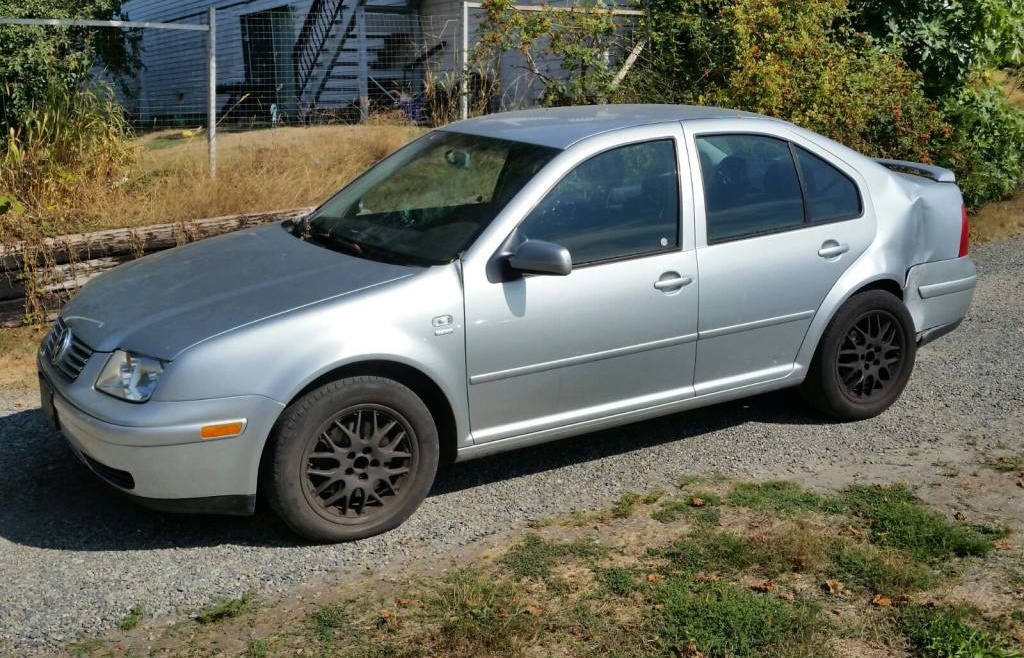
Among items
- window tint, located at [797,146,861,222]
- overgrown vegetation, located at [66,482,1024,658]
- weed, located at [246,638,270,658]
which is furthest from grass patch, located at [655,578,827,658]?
window tint, located at [797,146,861,222]

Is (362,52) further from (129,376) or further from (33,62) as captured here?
(129,376)

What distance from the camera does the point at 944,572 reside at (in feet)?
14.4

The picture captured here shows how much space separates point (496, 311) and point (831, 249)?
6.51 feet

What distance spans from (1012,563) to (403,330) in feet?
8.60

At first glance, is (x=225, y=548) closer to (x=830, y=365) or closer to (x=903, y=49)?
(x=830, y=365)

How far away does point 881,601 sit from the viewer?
13.5 feet

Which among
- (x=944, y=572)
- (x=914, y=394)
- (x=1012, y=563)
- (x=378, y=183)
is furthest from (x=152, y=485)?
(x=914, y=394)

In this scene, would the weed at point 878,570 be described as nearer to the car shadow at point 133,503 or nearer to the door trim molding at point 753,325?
the door trim molding at point 753,325

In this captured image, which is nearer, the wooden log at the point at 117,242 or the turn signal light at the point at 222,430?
the turn signal light at the point at 222,430

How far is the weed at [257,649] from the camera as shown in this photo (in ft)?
12.3

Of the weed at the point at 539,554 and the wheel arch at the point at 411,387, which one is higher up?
the wheel arch at the point at 411,387

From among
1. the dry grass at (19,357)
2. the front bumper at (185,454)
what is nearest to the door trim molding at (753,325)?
the front bumper at (185,454)

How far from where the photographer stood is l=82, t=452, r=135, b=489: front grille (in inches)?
172

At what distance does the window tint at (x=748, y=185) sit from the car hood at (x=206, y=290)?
1612mm
